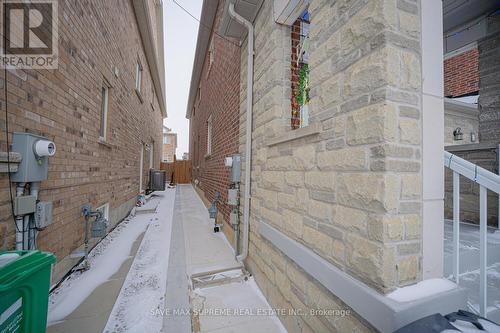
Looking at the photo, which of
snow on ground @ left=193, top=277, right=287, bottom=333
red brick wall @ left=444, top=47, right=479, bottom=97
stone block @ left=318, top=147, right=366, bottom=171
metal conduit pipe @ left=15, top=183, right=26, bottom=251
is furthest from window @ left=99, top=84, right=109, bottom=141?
red brick wall @ left=444, top=47, right=479, bottom=97

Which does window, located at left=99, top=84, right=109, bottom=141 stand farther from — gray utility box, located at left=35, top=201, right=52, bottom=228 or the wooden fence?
the wooden fence

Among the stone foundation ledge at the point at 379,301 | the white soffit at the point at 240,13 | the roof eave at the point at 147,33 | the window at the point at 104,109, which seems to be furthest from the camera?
the roof eave at the point at 147,33

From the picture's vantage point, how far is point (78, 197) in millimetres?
3266

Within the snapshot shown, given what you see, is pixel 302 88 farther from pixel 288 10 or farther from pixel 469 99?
pixel 469 99

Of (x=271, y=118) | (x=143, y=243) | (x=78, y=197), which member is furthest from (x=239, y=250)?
(x=78, y=197)

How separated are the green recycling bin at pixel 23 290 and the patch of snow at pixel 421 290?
206 centimetres

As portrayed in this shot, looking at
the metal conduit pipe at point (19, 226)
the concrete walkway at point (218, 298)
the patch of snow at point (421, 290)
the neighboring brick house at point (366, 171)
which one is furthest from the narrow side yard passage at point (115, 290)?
the patch of snow at point (421, 290)

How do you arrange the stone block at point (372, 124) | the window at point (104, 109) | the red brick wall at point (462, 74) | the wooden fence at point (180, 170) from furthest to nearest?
1. the wooden fence at point (180, 170)
2. the red brick wall at point (462, 74)
3. the window at point (104, 109)
4. the stone block at point (372, 124)

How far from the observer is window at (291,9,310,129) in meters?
2.73

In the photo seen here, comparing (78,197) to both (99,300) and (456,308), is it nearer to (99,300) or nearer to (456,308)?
(99,300)

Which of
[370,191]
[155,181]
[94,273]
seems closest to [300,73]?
A: [370,191]

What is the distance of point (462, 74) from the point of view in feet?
29.9

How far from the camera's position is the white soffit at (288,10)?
2326mm

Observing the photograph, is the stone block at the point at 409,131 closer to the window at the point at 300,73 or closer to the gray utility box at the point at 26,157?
the window at the point at 300,73
